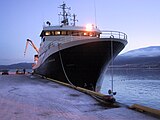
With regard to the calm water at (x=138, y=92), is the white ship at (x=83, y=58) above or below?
above

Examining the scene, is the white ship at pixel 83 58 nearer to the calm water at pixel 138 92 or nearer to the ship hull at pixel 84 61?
the ship hull at pixel 84 61

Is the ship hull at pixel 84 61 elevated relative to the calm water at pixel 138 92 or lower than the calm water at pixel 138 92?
elevated

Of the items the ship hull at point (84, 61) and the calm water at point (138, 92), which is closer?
the ship hull at point (84, 61)

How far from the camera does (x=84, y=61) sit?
17938 mm

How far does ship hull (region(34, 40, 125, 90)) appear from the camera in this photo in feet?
Answer: 57.3

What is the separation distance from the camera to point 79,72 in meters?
18.2

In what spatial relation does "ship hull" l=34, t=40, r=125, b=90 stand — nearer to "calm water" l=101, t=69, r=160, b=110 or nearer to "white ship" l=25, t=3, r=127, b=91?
"white ship" l=25, t=3, r=127, b=91

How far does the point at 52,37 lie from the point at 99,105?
583 inches

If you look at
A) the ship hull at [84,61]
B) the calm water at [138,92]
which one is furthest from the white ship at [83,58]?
the calm water at [138,92]

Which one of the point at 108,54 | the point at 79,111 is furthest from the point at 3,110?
the point at 108,54

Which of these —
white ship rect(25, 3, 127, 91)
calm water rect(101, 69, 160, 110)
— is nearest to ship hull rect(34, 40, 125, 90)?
white ship rect(25, 3, 127, 91)

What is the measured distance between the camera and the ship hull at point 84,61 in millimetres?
17453

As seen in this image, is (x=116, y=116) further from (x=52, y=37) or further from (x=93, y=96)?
(x=52, y=37)

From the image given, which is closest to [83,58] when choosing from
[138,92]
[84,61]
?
[84,61]
